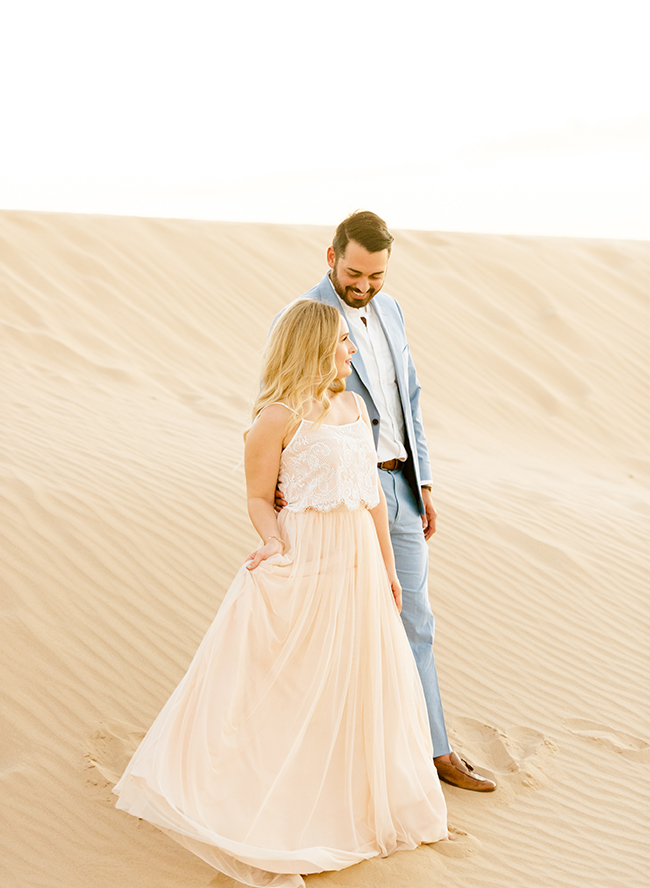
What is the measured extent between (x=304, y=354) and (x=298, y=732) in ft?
4.15

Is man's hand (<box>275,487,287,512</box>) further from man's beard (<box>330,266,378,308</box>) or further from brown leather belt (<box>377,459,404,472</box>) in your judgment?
man's beard (<box>330,266,378,308</box>)

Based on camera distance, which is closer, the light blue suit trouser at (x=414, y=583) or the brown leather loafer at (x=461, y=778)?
the light blue suit trouser at (x=414, y=583)

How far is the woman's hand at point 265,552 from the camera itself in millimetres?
3049

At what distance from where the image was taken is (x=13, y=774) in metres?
3.61

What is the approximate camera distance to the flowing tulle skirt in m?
2.85

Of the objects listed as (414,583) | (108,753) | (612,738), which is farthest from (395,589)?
(612,738)

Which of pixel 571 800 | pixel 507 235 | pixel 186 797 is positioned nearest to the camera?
pixel 186 797

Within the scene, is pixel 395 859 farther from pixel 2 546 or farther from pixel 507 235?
pixel 507 235

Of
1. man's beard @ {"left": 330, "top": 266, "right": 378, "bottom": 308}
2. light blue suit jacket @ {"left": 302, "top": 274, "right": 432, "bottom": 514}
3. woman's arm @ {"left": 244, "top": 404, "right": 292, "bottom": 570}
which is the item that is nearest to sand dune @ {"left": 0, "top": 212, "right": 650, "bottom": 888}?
woman's arm @ {"left": 244, "top": 404, "right": 292, "bottom": 570}

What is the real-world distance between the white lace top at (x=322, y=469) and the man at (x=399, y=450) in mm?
413

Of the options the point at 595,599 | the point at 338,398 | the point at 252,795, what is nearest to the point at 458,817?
the point at 252,795

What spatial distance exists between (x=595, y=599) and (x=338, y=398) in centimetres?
342

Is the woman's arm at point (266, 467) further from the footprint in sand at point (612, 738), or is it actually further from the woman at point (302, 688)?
the footprint in sand at point (612, 738)

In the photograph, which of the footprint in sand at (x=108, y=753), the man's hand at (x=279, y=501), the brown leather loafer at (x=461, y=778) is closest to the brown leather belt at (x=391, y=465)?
the man's hand at (x=279, y=501)
